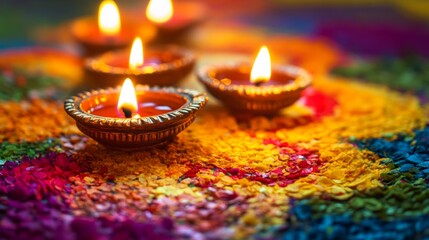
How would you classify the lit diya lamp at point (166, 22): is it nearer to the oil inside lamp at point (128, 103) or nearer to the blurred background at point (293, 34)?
the blurred background at point (293, 34)

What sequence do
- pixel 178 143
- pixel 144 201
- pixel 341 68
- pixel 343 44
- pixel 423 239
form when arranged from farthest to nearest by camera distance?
1. pixel 343 44
2. pixel 341 68
3. pixel 178 143
4. pixel 144 201
5. pixel 423 239

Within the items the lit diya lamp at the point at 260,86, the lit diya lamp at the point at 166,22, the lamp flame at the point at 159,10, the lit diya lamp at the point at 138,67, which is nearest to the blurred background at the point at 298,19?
the lit diya lamp at the point at 166,22

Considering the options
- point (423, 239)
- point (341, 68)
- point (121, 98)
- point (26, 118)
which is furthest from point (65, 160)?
point (341, 68)

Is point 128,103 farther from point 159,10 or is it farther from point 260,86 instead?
point 159,10

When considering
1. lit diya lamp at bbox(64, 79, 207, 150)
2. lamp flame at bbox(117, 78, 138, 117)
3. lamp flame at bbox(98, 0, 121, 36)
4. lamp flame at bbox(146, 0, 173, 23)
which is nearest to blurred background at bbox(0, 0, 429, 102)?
lamp flame at bbox(146, 0, 173, 23)

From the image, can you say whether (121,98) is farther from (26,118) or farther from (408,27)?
(408,27)
